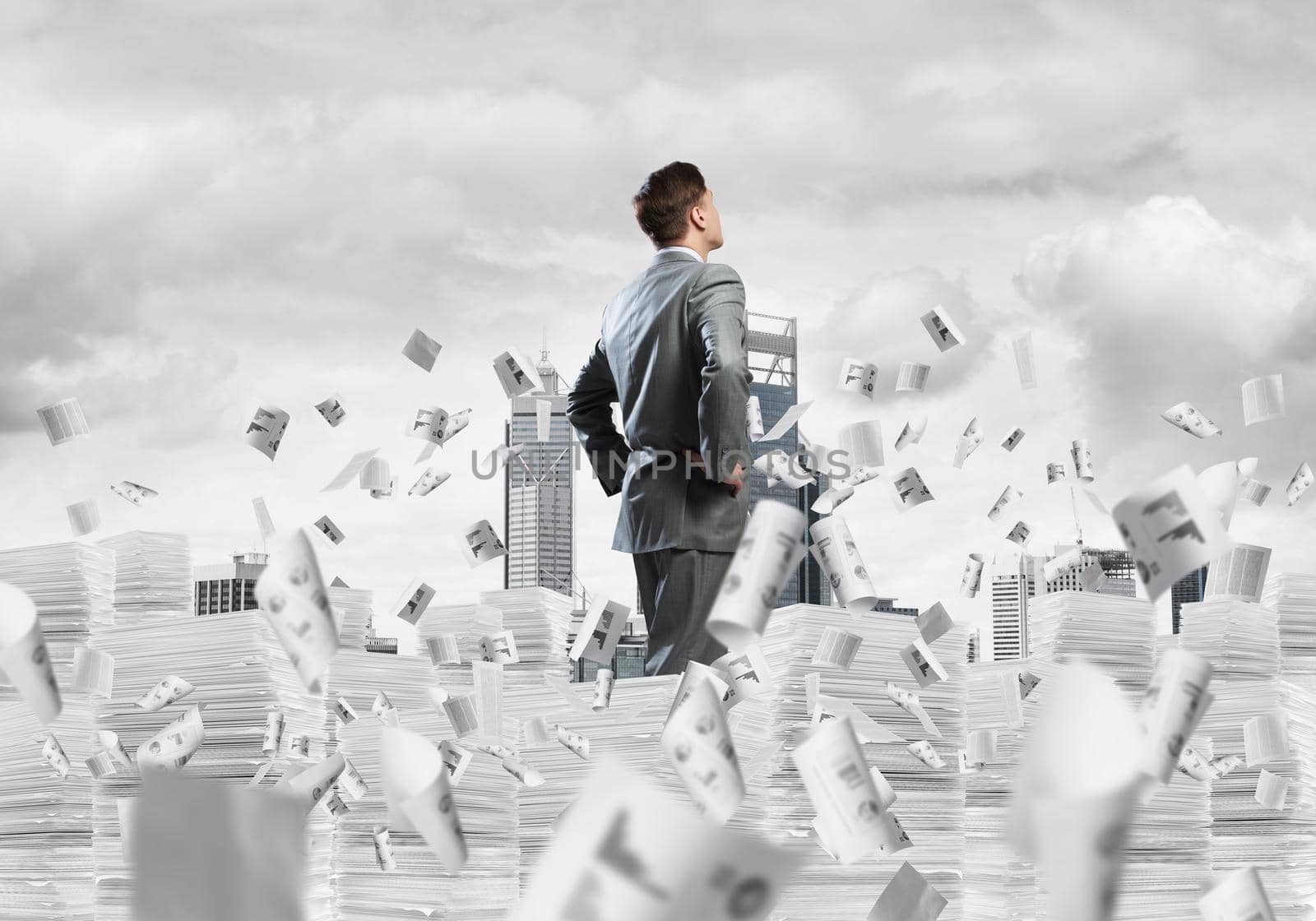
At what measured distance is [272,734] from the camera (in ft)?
12.1

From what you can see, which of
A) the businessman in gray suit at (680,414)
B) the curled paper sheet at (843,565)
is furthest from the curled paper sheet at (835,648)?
the businessman in gray suit at (680,414)

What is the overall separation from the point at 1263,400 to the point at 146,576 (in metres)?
4.10

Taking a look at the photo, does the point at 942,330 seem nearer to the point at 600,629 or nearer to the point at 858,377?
the point at 858,377

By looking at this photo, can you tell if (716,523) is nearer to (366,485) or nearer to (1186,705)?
(366,485)

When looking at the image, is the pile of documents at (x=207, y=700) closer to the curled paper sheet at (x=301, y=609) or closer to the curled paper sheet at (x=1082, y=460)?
the curled paper sheet at (x=301, y=609)

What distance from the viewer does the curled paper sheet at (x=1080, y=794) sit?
1.49 m

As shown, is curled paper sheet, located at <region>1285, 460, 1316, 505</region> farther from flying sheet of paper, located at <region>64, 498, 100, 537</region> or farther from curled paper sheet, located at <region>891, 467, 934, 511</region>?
flying sheet of paper, located at <region>64, 498, 100, 537</region>

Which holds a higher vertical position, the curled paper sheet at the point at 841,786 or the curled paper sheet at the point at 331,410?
the curled paper sheet at the point at 331,410

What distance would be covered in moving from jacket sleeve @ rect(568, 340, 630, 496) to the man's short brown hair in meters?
0.57

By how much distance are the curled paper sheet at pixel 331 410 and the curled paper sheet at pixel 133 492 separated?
680 mm

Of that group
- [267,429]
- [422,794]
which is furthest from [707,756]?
[267,429]

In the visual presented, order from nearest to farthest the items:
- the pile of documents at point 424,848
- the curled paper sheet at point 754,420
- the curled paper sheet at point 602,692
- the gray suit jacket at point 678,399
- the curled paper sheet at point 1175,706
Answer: the curled paper sheet at point 1175,706
the pile of documents at point 424,848
the curled paper sheet at point 602,692
the gray suit jacket at point 678,399
the curled paper sheet at point 754,420

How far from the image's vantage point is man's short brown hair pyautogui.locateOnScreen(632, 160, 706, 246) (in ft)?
13.7

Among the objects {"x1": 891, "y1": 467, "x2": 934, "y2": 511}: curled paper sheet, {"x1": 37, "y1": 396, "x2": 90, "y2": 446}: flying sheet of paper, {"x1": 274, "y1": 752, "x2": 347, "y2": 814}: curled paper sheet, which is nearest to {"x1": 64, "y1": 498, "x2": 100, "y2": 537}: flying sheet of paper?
{"x1": 37, "y1": 396, "x2": 90, "y2": 446}: flying sheet of paper
